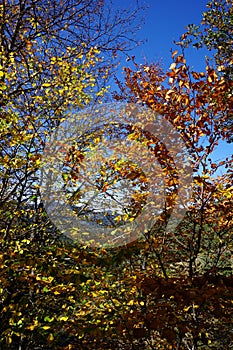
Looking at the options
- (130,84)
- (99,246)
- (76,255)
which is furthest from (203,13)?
(76,255)

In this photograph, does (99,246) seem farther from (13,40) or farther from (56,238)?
(13,40)

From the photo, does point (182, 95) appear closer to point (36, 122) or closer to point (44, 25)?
point (36, 122)

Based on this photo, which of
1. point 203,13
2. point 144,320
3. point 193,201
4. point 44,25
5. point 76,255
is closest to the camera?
point 144,320

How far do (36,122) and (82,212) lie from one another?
2013 millimetres

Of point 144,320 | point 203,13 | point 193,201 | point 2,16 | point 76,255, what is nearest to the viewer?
point 144,320

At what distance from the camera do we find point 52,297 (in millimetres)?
4516

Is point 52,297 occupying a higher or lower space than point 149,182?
lower

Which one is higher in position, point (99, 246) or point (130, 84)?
point (130, 84)

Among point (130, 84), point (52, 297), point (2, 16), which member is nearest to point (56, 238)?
point (52, 297)

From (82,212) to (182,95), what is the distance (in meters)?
3.14

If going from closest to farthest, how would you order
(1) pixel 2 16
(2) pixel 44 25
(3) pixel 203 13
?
(1) pixel 2 16 → (2) pixel 44 25 → (3) pixel 203 13

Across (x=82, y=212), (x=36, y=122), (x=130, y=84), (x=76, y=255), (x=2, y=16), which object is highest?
(x=2, y=16)

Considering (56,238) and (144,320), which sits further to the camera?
(56,238)

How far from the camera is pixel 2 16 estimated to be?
5.12 m
